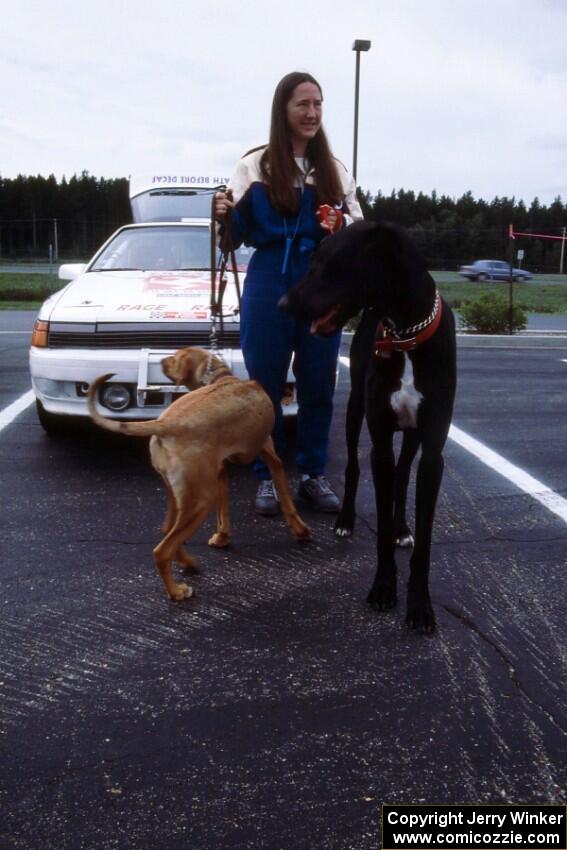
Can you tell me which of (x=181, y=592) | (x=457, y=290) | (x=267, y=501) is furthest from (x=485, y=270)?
(x=181, y=592)

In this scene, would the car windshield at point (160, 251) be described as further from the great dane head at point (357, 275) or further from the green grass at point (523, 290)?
the green grass at point (523, 290)

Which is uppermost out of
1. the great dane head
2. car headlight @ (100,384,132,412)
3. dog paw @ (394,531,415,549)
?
the great dane head

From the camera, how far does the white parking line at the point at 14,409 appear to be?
6.81 meters

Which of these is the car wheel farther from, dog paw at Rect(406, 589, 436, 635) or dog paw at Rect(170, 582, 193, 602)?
dog paw at Rect(406, 589, 436, 635)

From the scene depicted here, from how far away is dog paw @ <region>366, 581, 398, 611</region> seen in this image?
3.37 meters

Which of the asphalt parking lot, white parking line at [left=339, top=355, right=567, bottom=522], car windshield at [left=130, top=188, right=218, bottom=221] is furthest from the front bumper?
car windshield at [left=130, top=188, right=218, bottom=221]

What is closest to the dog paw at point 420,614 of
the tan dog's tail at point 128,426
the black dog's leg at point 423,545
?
the black dog's leg at point 423,545

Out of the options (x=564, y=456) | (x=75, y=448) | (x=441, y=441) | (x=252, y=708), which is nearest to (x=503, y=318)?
(x=564, y=456)

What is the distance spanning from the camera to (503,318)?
47.4 feet

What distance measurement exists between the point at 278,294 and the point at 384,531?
139 centimetres

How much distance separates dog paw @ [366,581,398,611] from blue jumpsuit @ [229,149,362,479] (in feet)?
4.11

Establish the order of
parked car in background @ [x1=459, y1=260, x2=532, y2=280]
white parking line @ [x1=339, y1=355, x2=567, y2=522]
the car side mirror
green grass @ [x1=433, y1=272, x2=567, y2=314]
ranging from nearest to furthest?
white parking line @ [x1=339, y1=355, x2=567, y2=522]
the car side mirror
green grass @ [x1=433, y1=272, x2=567, y2=314]
parked car in background @ [x1=459, y1=260, x2=532, y2=280]

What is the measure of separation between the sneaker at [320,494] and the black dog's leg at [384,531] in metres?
1.13

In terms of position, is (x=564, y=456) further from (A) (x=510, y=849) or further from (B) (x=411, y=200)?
(B) (x=411, y=200)
